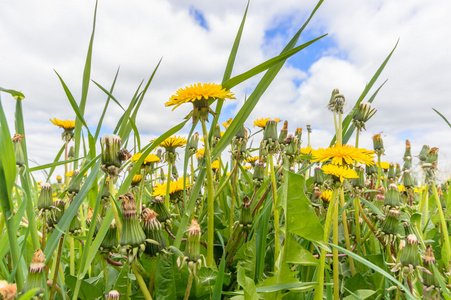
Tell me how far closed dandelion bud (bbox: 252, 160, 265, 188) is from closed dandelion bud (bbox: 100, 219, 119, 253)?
3.37ft

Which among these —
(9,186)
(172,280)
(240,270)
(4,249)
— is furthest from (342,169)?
(4,249)

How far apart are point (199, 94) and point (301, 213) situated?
56cm

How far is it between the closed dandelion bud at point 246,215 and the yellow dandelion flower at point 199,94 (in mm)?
460

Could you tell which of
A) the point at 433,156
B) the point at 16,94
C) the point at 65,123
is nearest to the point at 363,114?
the point at 433,156

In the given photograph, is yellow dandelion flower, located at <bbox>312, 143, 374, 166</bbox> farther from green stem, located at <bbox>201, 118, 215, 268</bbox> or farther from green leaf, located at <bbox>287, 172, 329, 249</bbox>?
green stem, located at <bbox>201, 118, 215, 268</bbox>

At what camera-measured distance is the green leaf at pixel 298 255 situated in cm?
109

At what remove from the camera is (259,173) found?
2.00 meters

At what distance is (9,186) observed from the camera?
2.74 feet

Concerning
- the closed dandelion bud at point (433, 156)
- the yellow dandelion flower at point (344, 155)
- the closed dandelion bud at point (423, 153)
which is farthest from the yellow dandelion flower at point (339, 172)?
the closed dandelion bud at point (423, 153)

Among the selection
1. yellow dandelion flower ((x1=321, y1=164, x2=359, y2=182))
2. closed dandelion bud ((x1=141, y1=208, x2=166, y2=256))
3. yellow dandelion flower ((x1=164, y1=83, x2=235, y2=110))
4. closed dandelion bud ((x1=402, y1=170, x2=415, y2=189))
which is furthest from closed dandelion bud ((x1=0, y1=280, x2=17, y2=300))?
closed dandelion bud ((x1=402, y1=170, x2=415, y2=189))

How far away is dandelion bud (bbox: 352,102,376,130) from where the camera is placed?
1.77m

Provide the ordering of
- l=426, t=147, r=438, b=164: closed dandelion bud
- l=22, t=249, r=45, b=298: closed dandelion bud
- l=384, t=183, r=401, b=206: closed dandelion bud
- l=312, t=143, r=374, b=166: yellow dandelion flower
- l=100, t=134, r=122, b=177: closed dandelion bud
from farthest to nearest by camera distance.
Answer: l=426, t=147, r=438, b=164: closed dandelion bud < l=384, t=183, r=401, b=206: closed dandelion bud < l=312, t=143, r=374, b=166: yellow dandelion flower < l=100, t=134, r=122, b=177: closed dandelion bud < l=22, t=249, r=45, b=298: closed dandelion bud

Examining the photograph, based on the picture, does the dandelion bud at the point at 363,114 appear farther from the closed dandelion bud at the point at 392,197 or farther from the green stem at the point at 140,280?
the green stem at the point at 140,280

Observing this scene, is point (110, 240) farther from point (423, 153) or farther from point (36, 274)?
point (423, 153)
